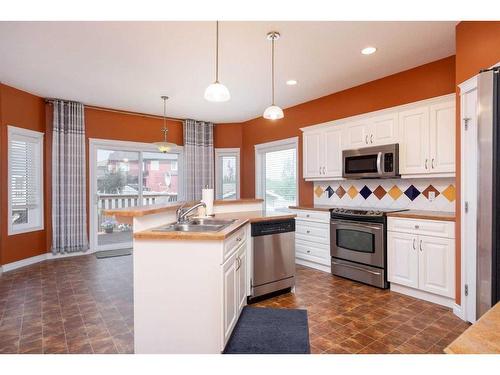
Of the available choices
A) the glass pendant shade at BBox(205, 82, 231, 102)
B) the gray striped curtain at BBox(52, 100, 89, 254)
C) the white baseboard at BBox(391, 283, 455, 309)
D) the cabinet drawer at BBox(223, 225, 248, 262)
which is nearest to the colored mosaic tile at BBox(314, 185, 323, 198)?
the white baseboard at BBox(391, 283, 455, 309)

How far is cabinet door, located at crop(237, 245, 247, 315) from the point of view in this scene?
2575mm

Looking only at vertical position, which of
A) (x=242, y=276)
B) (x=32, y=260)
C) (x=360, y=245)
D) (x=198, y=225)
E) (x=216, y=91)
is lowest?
(x=32, y=260)

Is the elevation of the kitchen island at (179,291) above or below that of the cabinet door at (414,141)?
below

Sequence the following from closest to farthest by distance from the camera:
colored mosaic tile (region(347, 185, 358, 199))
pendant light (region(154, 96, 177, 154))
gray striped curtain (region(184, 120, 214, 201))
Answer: colored mosaic tile (region(347, 185, 358, 199)) → pendant light (region(154, 96, 177, 154)) → gray striped curtain (region(184, 120, 214, 201))

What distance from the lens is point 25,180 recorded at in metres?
4.72

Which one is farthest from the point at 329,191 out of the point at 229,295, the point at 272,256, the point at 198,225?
the point at 229,295

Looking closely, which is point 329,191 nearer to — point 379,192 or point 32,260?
point 379,192

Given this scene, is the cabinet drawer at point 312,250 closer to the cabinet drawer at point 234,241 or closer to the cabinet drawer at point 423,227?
the cabinet drawer at point 423,227

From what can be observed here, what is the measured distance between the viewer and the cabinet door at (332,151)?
430 centimetres

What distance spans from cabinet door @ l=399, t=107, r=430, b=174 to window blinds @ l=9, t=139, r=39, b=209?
224 inches

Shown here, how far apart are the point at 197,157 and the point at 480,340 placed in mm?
6265

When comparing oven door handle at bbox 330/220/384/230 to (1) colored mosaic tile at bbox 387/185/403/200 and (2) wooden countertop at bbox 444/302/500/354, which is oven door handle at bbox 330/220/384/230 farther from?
(2) wooden countertop at bbox 444/302/500/354

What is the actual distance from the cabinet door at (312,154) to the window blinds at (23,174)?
4601 mm

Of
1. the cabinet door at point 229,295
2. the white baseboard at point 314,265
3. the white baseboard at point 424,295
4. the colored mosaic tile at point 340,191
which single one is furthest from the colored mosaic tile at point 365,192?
the cabinet door at point 229,295
